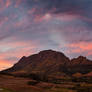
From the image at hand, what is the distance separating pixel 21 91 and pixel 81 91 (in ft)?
244

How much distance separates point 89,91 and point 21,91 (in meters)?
85.3

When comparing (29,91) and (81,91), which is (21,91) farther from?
(81,91)

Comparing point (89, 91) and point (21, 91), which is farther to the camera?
point (89, 91)

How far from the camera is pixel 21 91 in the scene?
74.9 metres

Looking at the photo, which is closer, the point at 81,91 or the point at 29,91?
the point at 29,91

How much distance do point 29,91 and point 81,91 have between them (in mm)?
70545

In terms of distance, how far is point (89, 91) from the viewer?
470ft

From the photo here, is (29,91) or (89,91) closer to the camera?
(29,91)

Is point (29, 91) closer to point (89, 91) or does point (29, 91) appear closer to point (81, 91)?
point (81, 91)

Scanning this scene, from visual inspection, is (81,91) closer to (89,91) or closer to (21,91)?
(89,91)

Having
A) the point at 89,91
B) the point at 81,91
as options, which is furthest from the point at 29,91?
the point at 89,91

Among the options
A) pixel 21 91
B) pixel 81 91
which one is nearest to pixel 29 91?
pixel 21 91

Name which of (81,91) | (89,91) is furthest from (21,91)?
(89,91)

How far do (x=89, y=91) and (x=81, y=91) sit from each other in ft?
37.1
